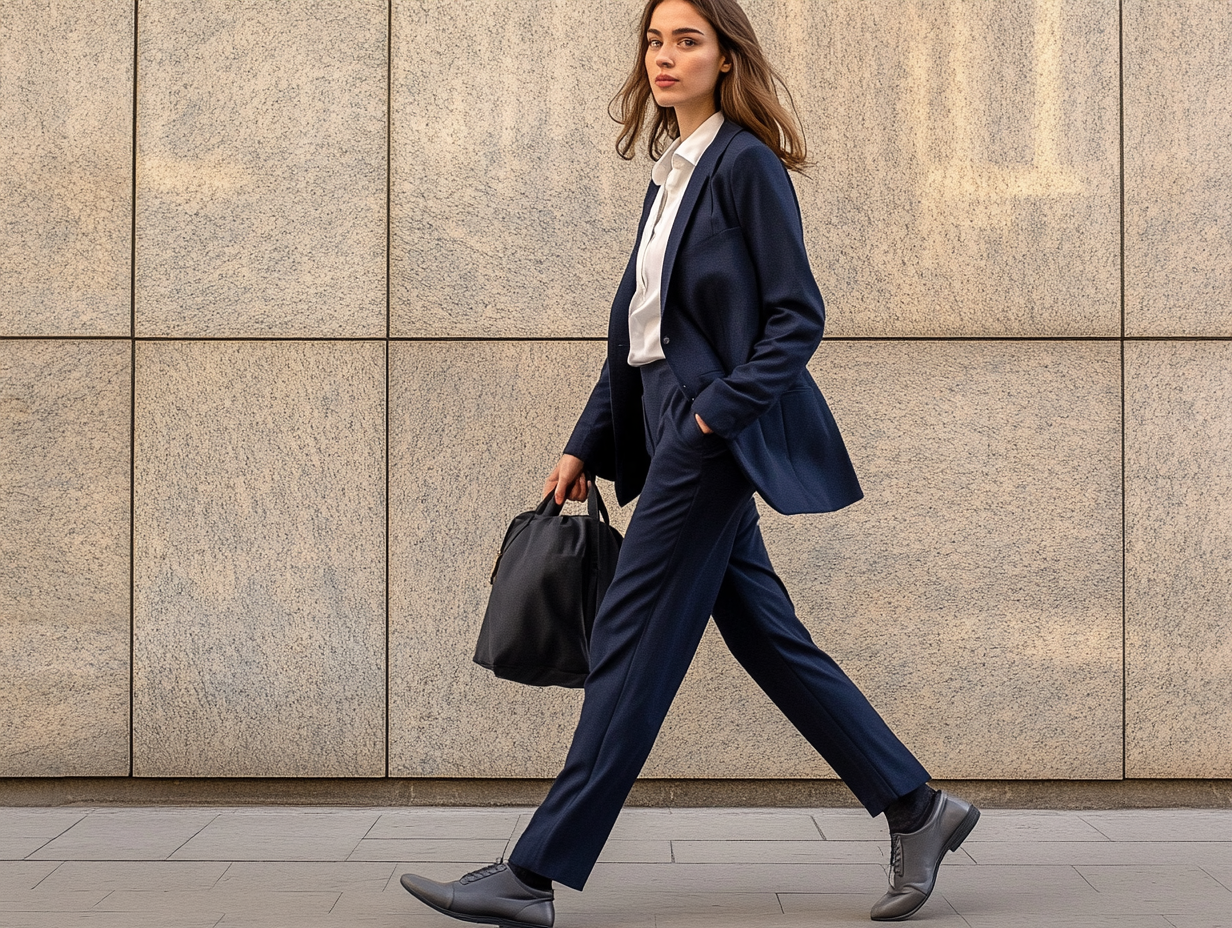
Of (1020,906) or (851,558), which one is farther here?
(851,558)

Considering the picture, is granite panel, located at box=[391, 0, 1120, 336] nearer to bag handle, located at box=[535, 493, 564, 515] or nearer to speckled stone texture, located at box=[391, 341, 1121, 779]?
speckled stone texture, located at box=[391, 341, 1121, 779]

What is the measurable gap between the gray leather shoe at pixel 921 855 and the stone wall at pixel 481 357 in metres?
1.08

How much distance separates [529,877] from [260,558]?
1.75 meters

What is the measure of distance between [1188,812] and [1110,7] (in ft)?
8.58

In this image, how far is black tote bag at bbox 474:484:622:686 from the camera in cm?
301

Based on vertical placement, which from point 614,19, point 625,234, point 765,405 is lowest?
point 765,405

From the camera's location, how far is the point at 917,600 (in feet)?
13.5

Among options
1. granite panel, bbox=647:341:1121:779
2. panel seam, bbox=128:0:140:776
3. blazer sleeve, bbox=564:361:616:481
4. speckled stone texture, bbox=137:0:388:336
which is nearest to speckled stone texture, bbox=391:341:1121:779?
granite panel, bbox=647:341:1121:779

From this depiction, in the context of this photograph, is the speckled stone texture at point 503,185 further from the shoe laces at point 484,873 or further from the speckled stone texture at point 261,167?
the shoe laces at point 484,873

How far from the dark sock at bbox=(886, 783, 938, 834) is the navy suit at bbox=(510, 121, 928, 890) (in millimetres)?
42

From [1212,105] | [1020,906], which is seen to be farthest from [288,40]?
[1020,906]

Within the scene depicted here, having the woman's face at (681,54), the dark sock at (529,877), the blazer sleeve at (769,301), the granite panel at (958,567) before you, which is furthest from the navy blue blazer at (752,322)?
the granite panel at (958,567)

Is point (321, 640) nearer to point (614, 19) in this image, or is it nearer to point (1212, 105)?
point (614, 19)

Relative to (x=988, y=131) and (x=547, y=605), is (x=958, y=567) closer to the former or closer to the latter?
(x=988, y=131)
